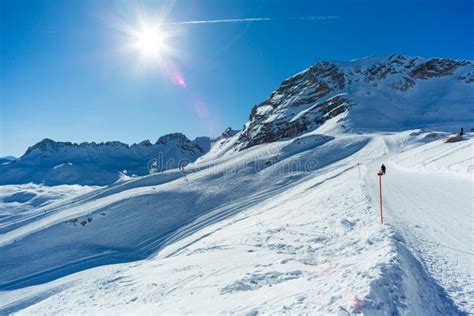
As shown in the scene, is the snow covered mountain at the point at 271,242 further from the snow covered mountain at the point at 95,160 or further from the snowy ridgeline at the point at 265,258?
the snow covered mountain at the point at 95,160

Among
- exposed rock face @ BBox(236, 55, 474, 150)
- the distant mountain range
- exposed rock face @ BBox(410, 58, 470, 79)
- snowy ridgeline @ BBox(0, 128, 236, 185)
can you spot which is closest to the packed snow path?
the distant mountain range

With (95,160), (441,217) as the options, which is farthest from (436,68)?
(95,160)

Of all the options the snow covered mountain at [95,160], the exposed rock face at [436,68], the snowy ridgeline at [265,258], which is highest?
the exposed rock face at [436,68]

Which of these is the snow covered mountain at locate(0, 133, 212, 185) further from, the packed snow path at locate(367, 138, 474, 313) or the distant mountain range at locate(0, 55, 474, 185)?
the packed snow path at locate(367, 138, 474, 313)

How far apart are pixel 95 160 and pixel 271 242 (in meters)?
165

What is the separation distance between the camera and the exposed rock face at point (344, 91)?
7675cm

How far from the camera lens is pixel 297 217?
12.5 meters

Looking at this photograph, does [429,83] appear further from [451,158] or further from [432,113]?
[451,158]

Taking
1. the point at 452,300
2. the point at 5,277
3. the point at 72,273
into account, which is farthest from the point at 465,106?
the point at 5,277

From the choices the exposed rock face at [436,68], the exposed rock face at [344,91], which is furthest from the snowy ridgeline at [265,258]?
the exposed rock face at [436,68]

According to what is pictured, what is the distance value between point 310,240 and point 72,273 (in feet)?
59.3

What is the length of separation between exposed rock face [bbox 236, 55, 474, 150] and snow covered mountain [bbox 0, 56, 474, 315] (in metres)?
30.4

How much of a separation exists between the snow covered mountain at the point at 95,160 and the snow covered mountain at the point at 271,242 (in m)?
73.3

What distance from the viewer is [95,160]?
15000cm
